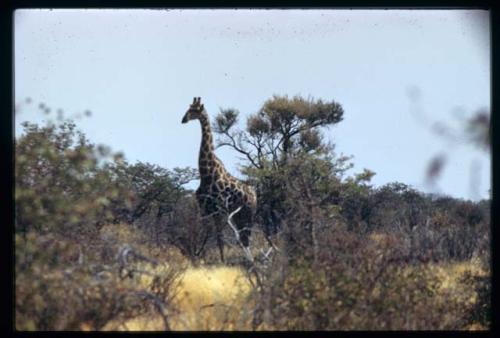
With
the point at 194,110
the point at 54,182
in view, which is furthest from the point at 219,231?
the point at 54,182

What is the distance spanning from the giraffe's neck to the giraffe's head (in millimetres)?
132

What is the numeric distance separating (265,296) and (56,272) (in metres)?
1.74

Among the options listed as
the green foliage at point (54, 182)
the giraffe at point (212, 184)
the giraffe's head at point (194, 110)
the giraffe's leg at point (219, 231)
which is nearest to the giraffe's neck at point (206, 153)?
the giraffe at point (212, 184)

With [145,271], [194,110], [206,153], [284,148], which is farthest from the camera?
[284,148]

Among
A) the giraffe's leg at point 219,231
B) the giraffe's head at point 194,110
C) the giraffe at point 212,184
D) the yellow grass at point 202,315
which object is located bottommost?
the yellow grass at point 202,315

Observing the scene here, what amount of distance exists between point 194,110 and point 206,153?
2.17 ft

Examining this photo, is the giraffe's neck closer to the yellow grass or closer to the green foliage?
the yellow grass

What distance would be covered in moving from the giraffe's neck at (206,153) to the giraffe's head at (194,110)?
13 cm

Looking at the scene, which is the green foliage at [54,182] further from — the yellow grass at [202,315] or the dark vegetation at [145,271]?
the yellow grass at [202,315]

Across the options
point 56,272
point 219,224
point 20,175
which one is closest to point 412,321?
point 56,272

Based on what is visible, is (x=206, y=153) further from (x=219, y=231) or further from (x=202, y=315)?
(x=202, y=315)

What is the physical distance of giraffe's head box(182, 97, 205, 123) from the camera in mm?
11362

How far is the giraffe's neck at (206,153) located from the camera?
38.0ft

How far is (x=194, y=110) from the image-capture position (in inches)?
450
